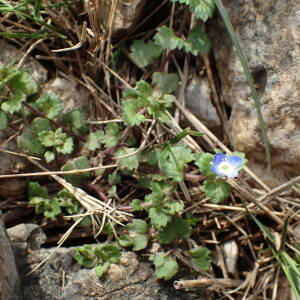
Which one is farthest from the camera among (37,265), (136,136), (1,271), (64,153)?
(136,136)

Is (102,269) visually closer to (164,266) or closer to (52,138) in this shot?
(164,266)

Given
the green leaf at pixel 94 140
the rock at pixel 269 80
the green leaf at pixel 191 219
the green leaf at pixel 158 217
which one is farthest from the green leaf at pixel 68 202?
the rock at pixel 269 80

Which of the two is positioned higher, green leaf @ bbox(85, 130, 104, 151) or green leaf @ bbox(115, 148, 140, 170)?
green leaf @ bbox(85, 130, 104, 151)

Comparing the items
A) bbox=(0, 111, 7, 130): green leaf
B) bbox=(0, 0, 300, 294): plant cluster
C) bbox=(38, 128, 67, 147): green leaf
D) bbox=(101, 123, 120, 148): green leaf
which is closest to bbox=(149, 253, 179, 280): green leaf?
bbox=(0, 0, 300, 294): plant cluster

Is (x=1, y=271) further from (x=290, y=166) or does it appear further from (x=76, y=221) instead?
(x=290, y=166)

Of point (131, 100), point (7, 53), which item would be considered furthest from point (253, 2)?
point (7, 53)

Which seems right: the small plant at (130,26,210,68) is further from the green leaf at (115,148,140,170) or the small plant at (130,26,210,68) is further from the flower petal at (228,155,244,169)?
the flower petal at (228,155,244,169)
